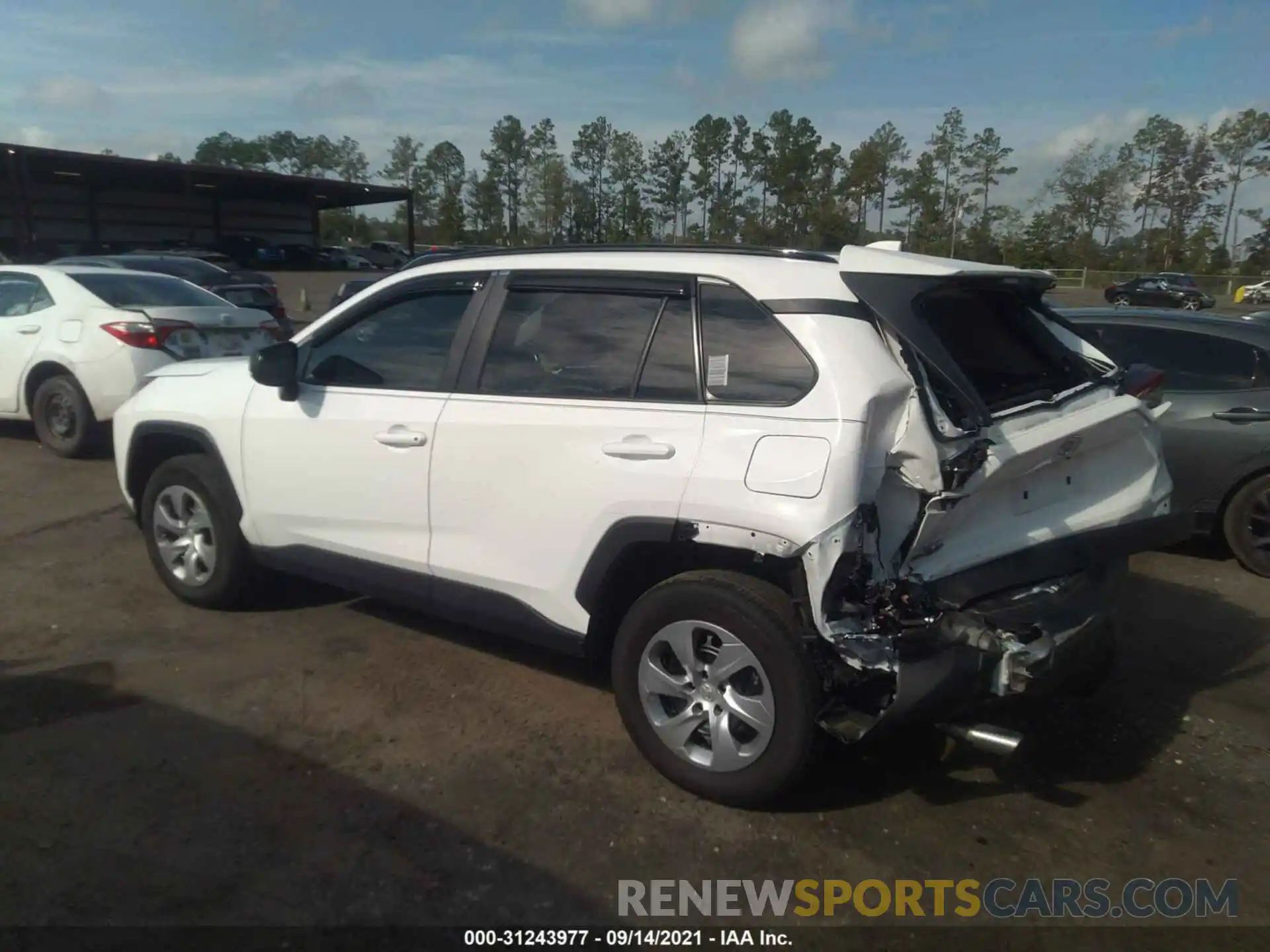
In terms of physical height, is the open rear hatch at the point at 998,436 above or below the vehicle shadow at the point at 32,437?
above

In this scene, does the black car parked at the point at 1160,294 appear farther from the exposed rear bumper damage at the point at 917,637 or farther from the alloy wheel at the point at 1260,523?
the exposed rear bumper damage at the point at 917,637

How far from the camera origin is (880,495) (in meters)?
3.26

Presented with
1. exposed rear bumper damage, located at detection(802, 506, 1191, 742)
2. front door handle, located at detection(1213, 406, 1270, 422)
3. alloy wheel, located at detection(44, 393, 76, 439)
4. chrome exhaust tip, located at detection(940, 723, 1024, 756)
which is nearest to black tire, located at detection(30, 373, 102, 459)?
alloy wheel, located at detection(44, 393, 76, 439)

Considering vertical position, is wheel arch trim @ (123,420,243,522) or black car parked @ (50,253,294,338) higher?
black car parked @ (50,253,294,338)

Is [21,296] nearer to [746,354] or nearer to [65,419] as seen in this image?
[65,419]

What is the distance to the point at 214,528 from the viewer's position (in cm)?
505

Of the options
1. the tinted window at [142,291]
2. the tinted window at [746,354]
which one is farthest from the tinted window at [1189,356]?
the tinted window at [142,291]

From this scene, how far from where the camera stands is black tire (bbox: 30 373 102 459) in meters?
8.59

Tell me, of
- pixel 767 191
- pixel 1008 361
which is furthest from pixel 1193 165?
pixel 1008 361

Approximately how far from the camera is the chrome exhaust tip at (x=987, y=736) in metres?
3.25

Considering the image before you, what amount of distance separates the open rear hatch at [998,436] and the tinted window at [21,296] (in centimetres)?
795

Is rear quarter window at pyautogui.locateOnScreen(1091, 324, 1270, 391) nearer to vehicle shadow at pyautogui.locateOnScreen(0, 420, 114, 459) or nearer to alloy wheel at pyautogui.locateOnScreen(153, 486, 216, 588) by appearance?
alloy wheel at pyautogui.locateOnScreen(153, 486, 216, 588)

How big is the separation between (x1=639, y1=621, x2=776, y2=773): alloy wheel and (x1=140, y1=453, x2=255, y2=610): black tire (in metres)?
2.44

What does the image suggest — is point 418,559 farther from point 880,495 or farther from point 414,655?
point 880,495
